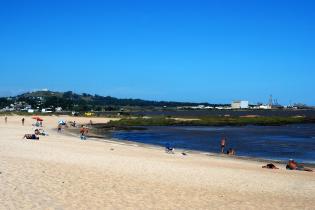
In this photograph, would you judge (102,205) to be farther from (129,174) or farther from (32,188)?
(129,174)

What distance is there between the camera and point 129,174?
60.5 ft

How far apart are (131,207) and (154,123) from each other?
83.9 m

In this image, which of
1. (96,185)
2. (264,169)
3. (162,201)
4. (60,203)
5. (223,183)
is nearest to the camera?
(60,203)

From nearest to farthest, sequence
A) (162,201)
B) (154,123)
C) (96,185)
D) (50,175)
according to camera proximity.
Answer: (162,201), (96,185), (50,175), (154,123)

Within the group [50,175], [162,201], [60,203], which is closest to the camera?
[60,203]

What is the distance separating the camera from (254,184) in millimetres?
17641

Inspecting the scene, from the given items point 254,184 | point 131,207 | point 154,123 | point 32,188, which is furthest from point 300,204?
point 154,123

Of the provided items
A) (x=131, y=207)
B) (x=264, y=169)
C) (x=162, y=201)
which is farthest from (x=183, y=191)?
(x=264, y=169)

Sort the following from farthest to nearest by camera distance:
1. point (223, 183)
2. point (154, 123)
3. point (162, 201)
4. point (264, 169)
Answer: point (154, 123), point (264, 169), point (223, 183), point (162, 201)

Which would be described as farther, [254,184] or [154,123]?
[154,123]

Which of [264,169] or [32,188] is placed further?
[264,169]

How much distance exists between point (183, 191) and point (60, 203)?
15.3 ft

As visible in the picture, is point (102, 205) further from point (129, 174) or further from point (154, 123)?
point (154, 123)

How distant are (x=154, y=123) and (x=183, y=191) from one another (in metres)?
80.8
